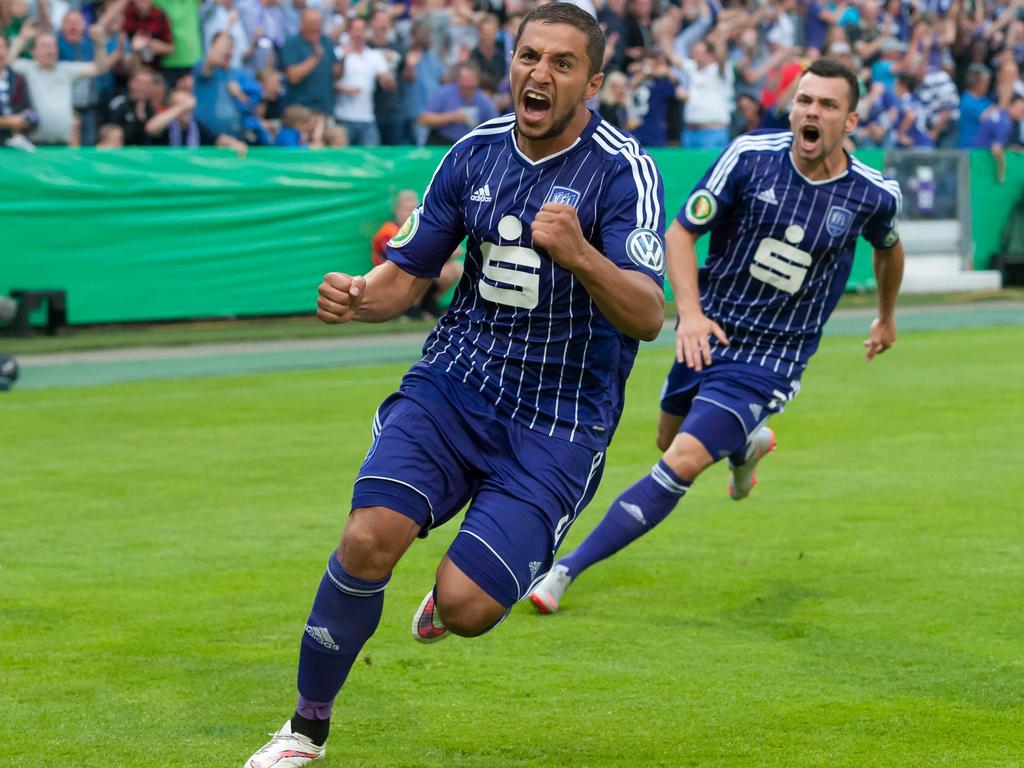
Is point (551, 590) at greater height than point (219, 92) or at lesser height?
greater

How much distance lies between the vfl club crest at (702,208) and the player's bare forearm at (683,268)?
0.06 metres

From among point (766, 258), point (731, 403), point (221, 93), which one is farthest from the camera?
point (221, 93)

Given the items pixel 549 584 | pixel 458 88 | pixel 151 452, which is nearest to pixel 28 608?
pixel 549 584

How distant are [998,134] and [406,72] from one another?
10.1 m

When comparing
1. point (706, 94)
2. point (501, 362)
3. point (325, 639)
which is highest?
point (501, 362)

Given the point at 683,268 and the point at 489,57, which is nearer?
the point at 683,268

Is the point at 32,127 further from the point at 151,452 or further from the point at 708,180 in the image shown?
the point at 708,180

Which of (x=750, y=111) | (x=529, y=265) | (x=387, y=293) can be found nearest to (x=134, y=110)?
(x=750, y=111)

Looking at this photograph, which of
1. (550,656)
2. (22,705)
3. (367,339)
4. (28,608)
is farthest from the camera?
(367,339)

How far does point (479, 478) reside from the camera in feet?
16.3

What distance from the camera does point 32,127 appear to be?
16.2 metres

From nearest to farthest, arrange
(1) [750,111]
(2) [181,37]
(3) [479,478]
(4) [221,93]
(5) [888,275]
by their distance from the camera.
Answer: (3) [479,478]
(5) [888,275]
(2) [181,37]
(4) [221,93]
(1) [750,111]

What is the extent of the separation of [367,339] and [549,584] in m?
11.0

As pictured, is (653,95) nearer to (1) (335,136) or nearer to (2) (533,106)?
(1) (335,136)
